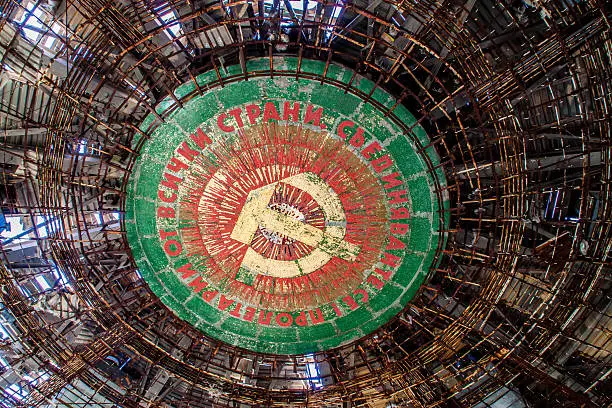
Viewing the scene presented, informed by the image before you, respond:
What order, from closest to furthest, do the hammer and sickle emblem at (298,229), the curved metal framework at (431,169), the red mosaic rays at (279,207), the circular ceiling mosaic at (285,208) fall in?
the curved metal framework at (431,169)
the circular ceiling mosaic at (285,208)
the red mosaic rays at (279,207)
the hammer and sickle emblem at (298,229)

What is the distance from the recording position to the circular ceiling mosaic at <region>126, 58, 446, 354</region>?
48.0ft

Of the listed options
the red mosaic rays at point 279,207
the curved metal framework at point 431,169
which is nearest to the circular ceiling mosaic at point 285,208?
the red mosaic rays at point 279,207

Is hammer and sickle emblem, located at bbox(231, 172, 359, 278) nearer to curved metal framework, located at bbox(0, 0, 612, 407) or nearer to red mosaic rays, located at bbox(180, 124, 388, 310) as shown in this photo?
red mosaic rays, located at bbox(180, 124, 388, 310)

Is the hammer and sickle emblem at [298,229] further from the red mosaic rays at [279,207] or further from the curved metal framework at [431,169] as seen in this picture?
the curved metal framework at [431,169]

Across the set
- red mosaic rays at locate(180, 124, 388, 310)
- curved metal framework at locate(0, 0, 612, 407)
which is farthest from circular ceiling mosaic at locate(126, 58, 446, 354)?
curved metal framework at locate(0, 0, 612, 407)

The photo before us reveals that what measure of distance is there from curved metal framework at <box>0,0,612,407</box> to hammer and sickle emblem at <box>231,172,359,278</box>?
3051 millimetres

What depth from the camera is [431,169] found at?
14.9m

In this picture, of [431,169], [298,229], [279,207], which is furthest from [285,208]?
[431,169]

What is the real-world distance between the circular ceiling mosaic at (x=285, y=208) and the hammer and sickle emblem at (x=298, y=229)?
34mm

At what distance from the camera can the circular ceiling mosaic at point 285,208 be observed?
1463 centimetres

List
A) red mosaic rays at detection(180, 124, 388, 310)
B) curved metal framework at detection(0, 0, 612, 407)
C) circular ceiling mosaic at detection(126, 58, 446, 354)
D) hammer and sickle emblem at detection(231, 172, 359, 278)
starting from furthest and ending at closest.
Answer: hammer and sickle emblem at detection(231, 172, 359, 278)
red mosaic rays at detection(180, 124, 388, 310)
circular ceiling mosaic at detection(126, 58, 446, 354)
curved metal framework at detection(0, 0, 612, 407)

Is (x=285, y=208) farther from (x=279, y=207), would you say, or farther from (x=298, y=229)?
(x=298, y=229)

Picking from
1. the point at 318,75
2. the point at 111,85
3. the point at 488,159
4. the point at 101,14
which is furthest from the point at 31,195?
the point at 488,159

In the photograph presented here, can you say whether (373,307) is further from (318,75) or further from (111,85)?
(111,85)
